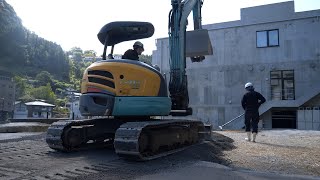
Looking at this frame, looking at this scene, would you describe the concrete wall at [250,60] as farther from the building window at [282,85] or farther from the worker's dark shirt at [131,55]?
the worker's dark shirt at [131,55]

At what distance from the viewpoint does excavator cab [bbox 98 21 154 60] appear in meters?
6.66

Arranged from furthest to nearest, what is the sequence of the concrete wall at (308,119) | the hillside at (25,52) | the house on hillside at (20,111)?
the hillside at (25,52) → the house on hillside at (20,111) → the concrete wall at (308,119)

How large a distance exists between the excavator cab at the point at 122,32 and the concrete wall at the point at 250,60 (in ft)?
71.6

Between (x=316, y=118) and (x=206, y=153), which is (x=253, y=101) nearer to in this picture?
(x=206, y=153)

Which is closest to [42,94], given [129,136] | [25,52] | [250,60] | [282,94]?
[25,52]

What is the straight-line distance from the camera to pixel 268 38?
29.0 m

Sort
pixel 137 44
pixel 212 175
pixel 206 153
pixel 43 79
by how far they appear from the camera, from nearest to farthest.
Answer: pixel 212 175 → pixel 206 153 → pixel 137 44 → pixel 43 79

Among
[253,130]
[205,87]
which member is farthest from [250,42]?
[253,130]

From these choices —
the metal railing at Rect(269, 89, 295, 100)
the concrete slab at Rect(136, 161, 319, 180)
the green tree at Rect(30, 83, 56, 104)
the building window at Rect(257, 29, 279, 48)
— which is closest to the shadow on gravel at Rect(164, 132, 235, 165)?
the concrete slab at Rect(136, 161, 319, 180)

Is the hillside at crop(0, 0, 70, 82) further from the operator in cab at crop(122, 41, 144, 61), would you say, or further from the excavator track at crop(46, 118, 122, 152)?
the operator in cab at crop(122, 41, 144, 61)

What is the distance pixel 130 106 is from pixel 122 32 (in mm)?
1632

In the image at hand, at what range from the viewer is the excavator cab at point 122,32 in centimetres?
666

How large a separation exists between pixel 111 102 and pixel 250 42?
25496mm

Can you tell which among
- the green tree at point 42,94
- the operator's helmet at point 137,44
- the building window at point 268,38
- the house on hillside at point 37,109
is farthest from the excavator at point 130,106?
the green tree at point 42,94
